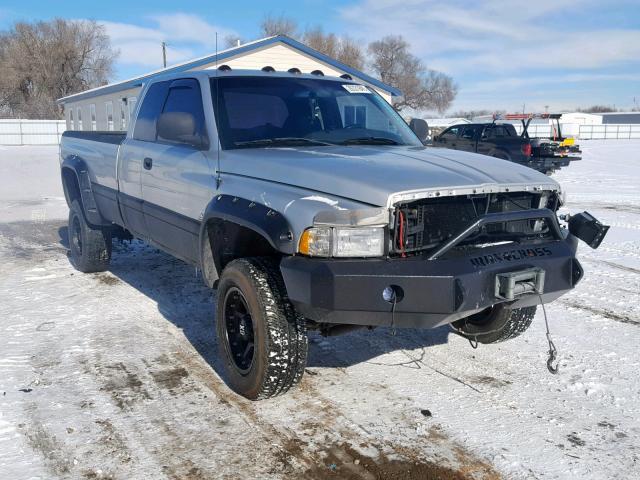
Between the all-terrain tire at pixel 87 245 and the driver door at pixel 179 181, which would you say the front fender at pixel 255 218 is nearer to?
the driver door at pixel 179 181

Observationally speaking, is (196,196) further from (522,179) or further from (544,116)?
(544,116)

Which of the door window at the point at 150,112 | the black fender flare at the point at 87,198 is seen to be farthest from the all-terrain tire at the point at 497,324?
the black fender flare at the point at 87,198

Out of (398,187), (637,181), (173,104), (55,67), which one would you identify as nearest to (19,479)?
(398,187)

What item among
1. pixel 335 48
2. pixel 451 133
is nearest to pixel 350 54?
pixel 335 48

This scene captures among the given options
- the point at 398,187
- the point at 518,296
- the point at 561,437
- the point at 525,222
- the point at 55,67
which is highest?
the point at 55,67

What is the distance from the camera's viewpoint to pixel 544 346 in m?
4.41

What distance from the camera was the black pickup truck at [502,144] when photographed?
57.1 ft

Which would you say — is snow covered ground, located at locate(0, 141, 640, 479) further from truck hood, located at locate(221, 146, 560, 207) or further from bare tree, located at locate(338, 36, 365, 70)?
bare tree, located at locate(338, 36, 365, 70)

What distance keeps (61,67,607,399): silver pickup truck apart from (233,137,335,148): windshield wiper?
0.06ft

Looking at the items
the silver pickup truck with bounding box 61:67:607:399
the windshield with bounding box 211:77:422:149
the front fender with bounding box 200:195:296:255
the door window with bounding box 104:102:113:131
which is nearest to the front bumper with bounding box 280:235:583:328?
the silver pickup truck with bounding box 61:67:607:399

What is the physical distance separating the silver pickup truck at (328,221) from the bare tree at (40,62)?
58.6m

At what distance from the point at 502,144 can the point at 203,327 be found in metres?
14.6

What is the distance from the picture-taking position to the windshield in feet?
13.1

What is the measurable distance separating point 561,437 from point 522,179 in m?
1.37
